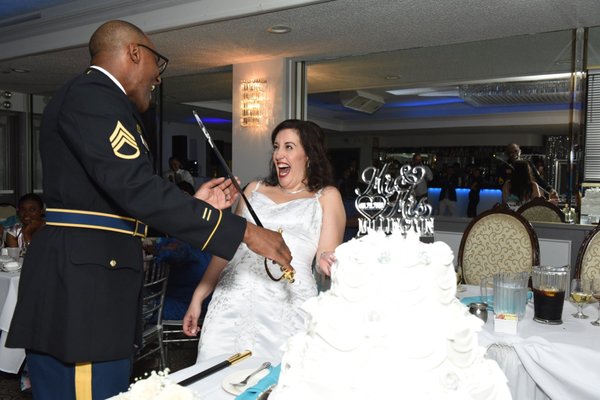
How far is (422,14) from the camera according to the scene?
422 centimetres

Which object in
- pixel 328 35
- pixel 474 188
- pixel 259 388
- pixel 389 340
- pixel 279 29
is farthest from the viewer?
pixel 474 188

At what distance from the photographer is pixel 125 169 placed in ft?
4.29

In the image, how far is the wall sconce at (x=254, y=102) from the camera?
607 cm

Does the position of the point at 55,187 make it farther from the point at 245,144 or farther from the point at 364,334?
the point at 245,144

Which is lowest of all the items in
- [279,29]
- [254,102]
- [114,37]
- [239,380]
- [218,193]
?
[239,380]

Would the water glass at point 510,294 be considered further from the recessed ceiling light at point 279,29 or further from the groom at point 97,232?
the recessed ceiling light at point 279,29

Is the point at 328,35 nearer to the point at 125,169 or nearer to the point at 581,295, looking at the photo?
the point at 581,295

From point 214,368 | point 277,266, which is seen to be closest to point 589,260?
point 277,266

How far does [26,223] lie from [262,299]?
329 cm

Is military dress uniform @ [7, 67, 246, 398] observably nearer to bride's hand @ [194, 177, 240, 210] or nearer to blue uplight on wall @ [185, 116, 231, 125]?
bride's hand @ [194, 177, 240, 210]

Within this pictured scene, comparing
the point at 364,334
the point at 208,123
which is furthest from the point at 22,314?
the point at 208,123

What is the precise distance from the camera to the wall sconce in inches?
239

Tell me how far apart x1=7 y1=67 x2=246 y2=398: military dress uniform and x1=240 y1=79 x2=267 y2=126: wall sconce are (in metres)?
4.65

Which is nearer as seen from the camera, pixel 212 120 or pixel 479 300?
pixel 479 300
